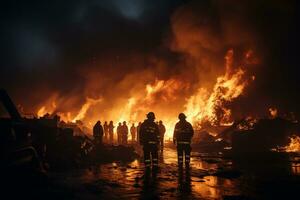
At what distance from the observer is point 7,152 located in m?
6.11

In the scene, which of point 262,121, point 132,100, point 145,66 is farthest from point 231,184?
point 145,66

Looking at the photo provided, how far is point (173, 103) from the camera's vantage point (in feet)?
145

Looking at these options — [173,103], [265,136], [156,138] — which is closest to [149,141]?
[156,138]

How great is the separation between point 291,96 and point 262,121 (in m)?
11.0

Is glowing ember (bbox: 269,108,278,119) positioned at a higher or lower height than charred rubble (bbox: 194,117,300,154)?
higher

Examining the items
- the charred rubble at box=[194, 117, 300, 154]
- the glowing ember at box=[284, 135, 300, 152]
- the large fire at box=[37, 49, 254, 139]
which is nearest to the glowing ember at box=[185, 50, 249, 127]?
the large fire at box=[37, 49, 254, 139]

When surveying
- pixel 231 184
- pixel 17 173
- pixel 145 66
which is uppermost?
pixel 145 66

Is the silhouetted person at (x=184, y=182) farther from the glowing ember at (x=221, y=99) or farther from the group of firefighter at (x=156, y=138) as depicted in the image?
the glowing ember at (x=221, y=99)

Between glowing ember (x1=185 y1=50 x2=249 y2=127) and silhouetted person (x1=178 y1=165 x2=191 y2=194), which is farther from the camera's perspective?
glowing ember (x1=185 y1=50 x2=249 y2=127)

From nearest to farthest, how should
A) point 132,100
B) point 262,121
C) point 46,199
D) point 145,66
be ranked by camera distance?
point 46,199 < point 262,121 < point 132,100 < point 145,66

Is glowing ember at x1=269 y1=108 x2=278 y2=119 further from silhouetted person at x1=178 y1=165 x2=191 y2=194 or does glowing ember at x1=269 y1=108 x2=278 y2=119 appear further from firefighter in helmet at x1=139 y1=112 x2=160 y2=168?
firefighter in helmet at x1=139 y1=112 x2=160 y2=168

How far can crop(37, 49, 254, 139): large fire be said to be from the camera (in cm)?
3347

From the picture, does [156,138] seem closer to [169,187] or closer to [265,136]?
[169,187]

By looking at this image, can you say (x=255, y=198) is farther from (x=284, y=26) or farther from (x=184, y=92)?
(x=184, y=92)
